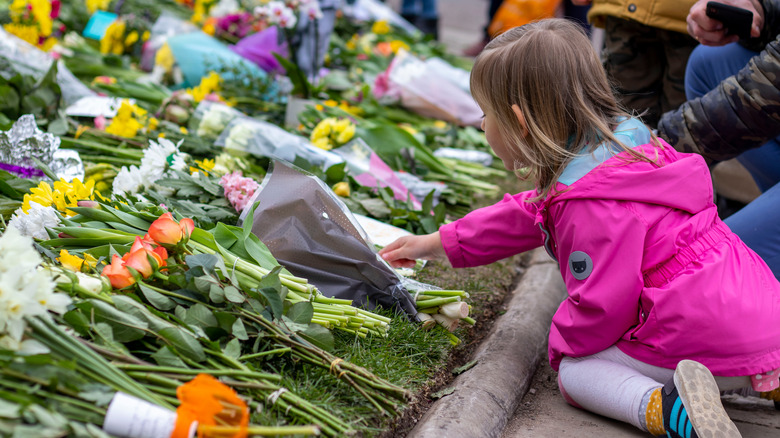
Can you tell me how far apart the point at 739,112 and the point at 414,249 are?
1.09 meters

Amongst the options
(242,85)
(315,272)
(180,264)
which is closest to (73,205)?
(180,264)

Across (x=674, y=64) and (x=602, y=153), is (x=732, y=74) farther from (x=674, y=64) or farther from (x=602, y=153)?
(x=602, y=153)

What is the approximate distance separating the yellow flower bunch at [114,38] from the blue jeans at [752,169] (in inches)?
141

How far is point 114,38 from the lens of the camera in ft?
15.3

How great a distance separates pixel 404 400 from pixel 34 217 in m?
1.07

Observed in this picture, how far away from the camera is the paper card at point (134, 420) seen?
1.22 m

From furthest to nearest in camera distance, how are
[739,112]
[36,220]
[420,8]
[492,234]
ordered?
[420,8]
[739,112]
[492,234]
[36,220]

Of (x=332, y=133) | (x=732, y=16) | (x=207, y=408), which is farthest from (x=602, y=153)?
(x=332, y=133)

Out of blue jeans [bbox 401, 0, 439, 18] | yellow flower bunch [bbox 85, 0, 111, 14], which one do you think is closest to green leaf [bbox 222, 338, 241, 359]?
yellow flower bunch [bbox 85, 0, 111, 14]

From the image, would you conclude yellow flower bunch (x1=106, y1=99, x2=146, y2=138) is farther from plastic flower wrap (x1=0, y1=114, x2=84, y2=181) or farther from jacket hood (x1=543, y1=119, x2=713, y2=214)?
jacket hood (x1=543, y1=119, x2=713, y2=214)

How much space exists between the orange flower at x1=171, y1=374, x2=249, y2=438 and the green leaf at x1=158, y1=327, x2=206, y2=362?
0.15 meters

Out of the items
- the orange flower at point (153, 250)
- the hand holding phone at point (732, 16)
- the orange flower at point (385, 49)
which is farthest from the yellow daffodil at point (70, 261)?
the orange flower at point (385, 49)

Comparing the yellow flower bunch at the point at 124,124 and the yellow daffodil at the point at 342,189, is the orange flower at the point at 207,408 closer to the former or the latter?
the yellow daffodil at the point at 342,189

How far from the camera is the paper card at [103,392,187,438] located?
4.00 feet
